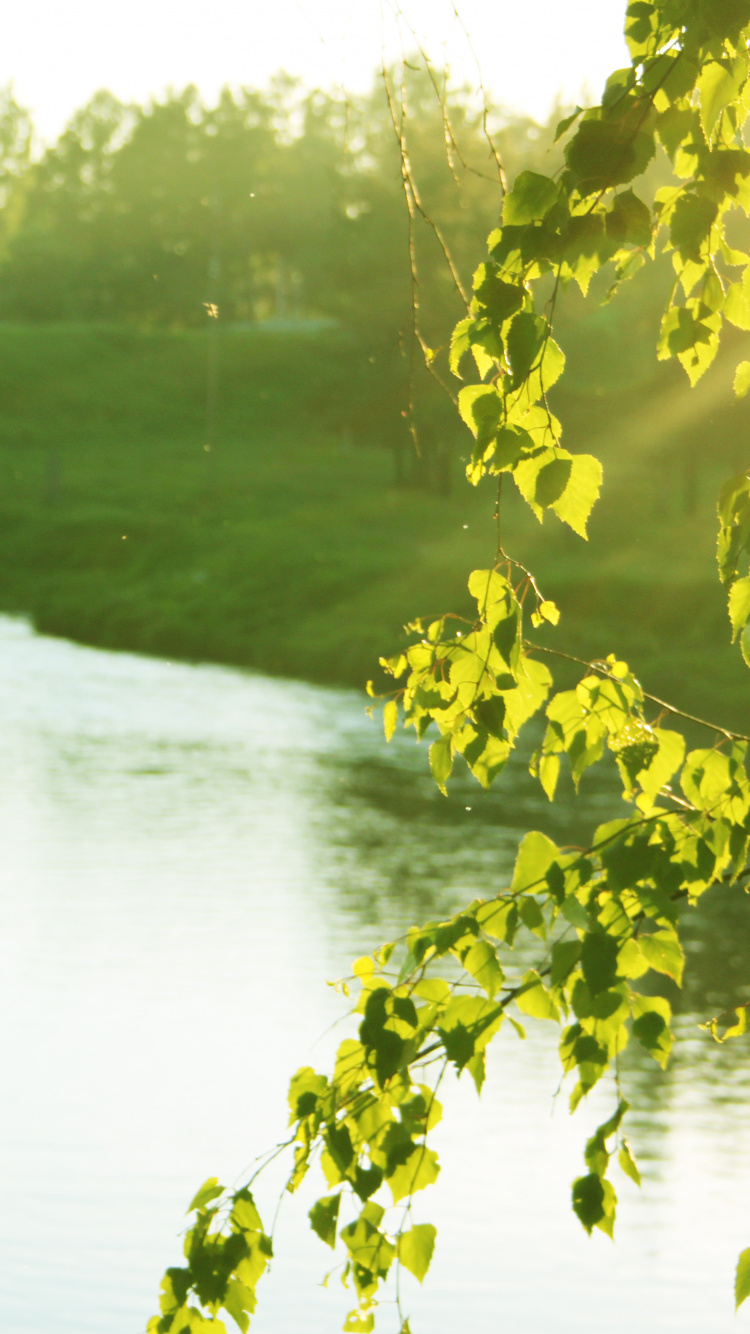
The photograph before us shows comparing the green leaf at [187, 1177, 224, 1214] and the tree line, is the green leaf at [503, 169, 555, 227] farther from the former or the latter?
the tree line

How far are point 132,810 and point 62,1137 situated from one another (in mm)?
9005

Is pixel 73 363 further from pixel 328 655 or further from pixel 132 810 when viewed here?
pixel 132 810

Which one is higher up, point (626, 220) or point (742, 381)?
point (626, 220)

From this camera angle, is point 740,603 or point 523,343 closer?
point 523,343

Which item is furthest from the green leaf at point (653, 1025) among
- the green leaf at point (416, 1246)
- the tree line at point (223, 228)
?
the tree line at point (223, 228)

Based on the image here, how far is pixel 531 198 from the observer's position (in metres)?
2.09

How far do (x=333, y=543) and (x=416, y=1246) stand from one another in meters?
36.2

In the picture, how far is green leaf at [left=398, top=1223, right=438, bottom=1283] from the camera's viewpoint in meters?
2.24

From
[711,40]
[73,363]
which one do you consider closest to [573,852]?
[711,40]

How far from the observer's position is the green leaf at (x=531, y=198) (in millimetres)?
2080

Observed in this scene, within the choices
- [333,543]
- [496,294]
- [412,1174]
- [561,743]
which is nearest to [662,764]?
[561,743]

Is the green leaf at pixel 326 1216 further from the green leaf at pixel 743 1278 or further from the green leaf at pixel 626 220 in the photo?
the green leaf at pixel 626 220

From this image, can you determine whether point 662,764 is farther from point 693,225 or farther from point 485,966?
point 693,225

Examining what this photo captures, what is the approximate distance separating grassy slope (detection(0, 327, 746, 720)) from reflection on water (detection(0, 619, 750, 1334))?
948 centimetres
